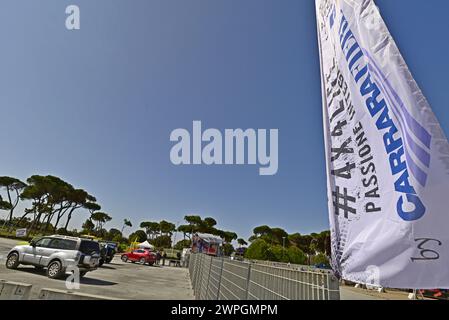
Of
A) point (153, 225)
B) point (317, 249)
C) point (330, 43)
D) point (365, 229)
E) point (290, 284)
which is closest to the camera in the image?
point (365, 229)

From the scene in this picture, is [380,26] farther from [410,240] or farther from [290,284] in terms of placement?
[290,284]

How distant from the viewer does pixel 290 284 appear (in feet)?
7.44

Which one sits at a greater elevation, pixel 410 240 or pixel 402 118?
pixel 402 118

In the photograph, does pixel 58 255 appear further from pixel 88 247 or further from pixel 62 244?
pixel 88 247

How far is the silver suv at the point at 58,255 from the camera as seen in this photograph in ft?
39.5

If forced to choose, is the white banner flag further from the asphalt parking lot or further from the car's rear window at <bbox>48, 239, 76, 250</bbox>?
the car's rear window at <bbox>48, 239, 76, 250</bbox>

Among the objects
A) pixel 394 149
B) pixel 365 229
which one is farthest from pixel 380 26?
pixel 365 229

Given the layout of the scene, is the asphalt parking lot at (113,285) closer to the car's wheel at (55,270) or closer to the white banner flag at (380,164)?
the car's wheel at (55,270)

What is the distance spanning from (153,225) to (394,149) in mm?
100366

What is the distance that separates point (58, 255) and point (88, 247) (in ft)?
3.94

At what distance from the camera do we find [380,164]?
6.62 ft

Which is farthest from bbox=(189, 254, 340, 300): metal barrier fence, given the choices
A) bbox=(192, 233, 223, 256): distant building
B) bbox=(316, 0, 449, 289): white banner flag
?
bbox=(192, 233, 223, 256): distant building

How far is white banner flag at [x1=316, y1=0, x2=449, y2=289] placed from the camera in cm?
170
